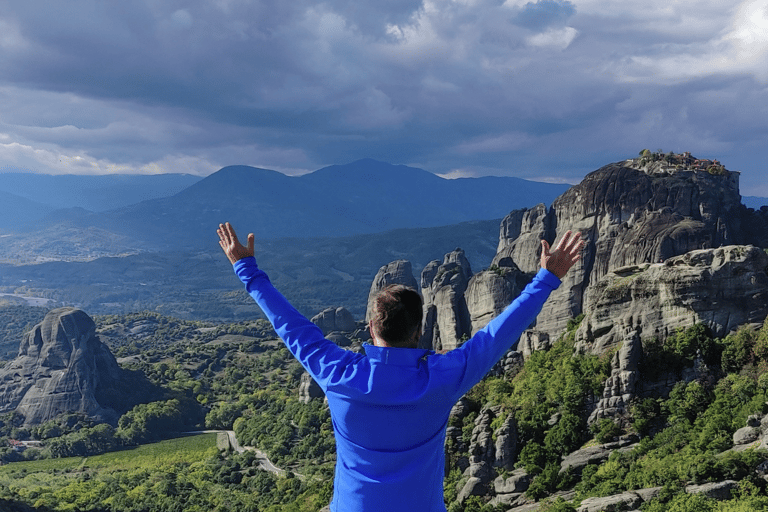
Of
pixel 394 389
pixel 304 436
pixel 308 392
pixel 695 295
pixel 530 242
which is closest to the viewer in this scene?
pixel 394 389

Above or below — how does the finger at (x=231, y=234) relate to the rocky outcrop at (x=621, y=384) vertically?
above

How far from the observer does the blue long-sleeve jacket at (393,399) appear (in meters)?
4.24

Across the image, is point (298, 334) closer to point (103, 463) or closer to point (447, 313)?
point (447, 313)

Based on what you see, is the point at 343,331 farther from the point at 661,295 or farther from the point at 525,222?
the point at 661,295

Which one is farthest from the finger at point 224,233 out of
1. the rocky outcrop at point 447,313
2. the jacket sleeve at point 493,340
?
the rocky outcrop at point 447,313

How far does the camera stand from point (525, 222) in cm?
7588

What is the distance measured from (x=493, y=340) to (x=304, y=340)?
52.3 inches

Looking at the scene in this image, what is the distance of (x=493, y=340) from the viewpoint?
439 cm

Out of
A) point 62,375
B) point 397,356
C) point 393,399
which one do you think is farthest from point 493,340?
point 62,375

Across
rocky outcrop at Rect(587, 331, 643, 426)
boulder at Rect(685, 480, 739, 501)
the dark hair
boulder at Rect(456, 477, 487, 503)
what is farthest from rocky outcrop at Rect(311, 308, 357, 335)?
the dark hair

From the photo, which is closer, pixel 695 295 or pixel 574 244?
pixel 574 244

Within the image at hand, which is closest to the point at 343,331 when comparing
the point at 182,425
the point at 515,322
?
the point at 182,425

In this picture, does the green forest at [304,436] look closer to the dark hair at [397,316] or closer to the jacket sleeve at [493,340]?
the jacket sleeve at [493,340]

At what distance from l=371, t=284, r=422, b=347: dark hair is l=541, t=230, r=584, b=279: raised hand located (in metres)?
1.14
